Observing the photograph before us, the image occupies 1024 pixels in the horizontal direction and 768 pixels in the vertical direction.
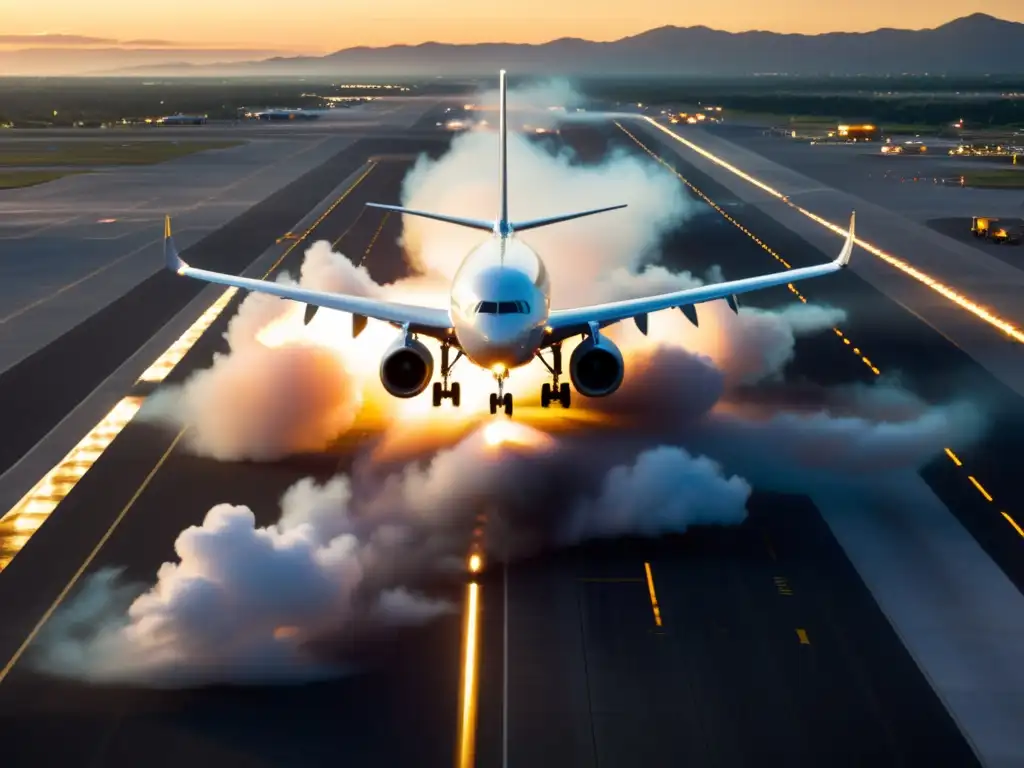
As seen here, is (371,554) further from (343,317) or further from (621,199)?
(621,199)

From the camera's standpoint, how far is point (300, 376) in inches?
1810

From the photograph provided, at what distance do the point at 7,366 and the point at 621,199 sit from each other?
200 feet

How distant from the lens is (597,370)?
140 feet

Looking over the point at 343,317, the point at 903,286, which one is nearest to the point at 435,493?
the point at 343,317

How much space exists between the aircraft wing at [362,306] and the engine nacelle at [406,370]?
77.3 inches

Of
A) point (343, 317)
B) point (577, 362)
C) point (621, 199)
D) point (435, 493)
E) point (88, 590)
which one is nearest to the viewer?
point (88, 590)

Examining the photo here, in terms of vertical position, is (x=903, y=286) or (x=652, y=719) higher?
(x=903, y=286)

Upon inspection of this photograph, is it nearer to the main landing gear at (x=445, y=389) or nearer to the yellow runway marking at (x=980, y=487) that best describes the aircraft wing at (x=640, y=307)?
the main landing gear at (x=445, y=389)

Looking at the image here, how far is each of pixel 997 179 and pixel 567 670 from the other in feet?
405

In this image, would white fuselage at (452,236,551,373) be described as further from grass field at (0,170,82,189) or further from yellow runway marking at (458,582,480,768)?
grass field at (0,170,82,189)

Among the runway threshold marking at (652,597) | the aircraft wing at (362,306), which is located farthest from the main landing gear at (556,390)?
the runway threshold marking at (652,597)

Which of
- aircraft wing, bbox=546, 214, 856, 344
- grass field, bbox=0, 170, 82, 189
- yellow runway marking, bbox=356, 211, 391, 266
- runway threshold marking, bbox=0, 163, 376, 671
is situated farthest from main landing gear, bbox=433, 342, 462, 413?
grass field, bbox=0, 170, 82, 189

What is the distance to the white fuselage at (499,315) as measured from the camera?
38.3 meters

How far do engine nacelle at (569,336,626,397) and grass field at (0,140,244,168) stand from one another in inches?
4987
